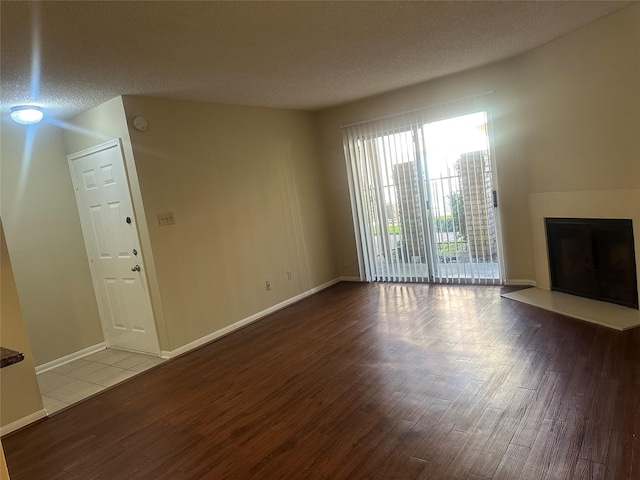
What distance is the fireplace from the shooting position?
3.54 m

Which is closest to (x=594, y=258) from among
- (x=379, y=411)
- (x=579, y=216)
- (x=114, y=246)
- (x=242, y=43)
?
(x=579, y=216)

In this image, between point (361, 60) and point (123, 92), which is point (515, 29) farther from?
point (123, 92)

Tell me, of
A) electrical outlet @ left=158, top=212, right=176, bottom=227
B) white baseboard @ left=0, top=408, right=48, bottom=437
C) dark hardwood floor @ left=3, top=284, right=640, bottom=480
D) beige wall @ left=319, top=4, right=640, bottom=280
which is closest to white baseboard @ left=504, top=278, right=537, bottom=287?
beige wall @ left=319, top=4, right=640, bottom=280

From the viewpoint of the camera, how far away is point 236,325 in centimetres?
454

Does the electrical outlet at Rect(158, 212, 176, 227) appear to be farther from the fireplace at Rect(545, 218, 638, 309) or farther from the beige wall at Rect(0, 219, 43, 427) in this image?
the fireplace at Rect(545, 218, 638, 309)

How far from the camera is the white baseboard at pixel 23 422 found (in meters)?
2.85

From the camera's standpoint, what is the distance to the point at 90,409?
10.1 feet

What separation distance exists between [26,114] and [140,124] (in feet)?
3.08

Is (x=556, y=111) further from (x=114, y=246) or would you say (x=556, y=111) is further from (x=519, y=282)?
(x=114, y=246)

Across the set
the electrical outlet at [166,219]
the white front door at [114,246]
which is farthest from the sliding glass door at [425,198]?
the white front door at [114,246]

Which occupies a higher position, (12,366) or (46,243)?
(46,243)

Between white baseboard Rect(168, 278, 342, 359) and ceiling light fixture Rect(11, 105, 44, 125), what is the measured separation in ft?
8.01

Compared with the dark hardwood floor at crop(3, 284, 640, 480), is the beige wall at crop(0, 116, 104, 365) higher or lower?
higher

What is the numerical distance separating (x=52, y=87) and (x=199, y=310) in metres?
2.33
